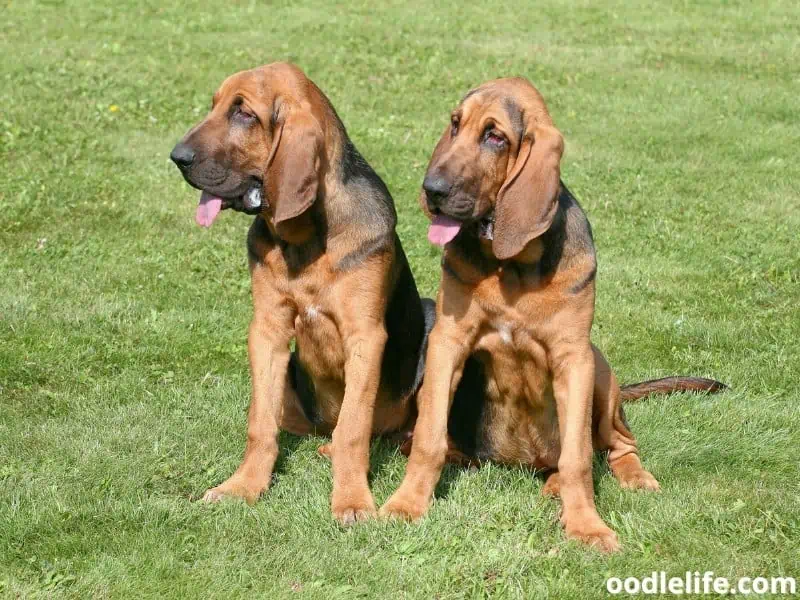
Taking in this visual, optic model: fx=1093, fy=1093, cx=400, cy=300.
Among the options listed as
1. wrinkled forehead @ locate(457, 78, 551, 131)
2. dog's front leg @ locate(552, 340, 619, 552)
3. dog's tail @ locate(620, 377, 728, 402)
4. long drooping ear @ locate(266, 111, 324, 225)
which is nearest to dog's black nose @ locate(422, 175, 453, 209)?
wrinkled forehead @ locate(457, 78, 551, 131)

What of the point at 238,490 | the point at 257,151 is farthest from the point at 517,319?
the point at 238,490

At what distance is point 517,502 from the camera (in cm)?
527

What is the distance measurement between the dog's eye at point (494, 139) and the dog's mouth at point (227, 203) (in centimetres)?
110

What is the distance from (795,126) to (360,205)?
30.4 ft

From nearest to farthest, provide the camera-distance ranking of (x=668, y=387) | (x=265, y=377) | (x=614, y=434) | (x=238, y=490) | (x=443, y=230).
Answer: (x=443, y=230)
(x=238, y=490)
(x=265, y=377)
(x=614, y=434)
(x=668, y=387)

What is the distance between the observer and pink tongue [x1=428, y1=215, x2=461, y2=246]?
4840 millimetres

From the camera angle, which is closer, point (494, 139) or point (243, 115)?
point (494, 139)

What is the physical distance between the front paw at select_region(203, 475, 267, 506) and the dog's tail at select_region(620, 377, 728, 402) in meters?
2.32

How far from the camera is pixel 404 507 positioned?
5.08 metres

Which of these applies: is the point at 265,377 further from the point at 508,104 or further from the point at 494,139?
the point at 508,104

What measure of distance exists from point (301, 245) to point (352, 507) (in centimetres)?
127

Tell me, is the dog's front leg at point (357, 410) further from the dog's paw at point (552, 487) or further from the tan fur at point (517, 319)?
the dog's paw at point (552, 487)

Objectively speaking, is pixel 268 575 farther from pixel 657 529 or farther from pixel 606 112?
pixel 606 112

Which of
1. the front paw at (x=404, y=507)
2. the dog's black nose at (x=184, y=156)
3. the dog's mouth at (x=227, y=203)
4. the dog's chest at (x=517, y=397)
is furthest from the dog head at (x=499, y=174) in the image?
the front paw at (x=404, y=507)
